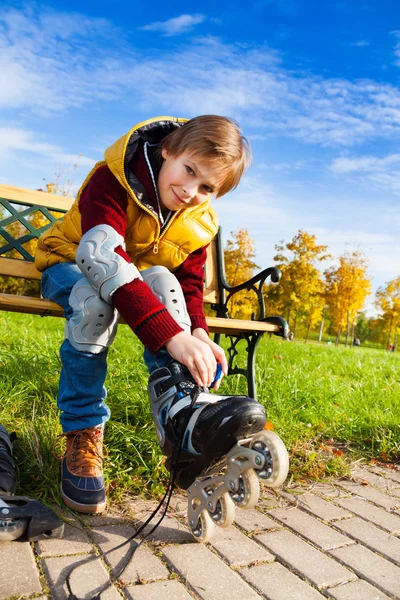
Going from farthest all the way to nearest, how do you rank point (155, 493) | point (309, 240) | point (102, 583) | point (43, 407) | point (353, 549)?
1. point (309, 240)
2. point (43, 407)
3. point (155, 493)
4. point (353, 549)
5. point (102, 583)

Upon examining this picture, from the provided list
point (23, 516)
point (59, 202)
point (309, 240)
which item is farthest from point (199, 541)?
point (309, 240)

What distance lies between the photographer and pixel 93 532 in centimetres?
170

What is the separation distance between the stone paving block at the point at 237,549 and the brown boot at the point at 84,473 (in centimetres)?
41

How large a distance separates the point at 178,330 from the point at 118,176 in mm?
712

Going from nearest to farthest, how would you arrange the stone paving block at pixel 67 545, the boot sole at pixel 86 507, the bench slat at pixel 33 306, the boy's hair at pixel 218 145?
1. the stone paving block at pixel 67 545
2. the boot sole at pixel 86 507
3. the boy's hair at pixel 218 145
4. the bench slat at pixel 33 306

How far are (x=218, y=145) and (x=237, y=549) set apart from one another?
1.33 metres

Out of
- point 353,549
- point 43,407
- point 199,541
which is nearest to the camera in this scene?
point 199,541

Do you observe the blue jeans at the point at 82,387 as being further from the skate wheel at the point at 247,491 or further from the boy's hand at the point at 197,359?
the skate wheel at the point at 247,491

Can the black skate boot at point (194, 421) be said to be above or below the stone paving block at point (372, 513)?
above

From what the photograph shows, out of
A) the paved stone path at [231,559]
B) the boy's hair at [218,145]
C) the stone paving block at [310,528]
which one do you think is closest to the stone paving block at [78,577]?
the paved stone path at [231,559]

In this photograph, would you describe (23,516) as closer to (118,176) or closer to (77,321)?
(77,321)

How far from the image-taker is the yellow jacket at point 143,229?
211cm

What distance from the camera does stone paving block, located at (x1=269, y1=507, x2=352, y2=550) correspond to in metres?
1.83

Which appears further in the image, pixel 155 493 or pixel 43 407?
pixel 43 407
